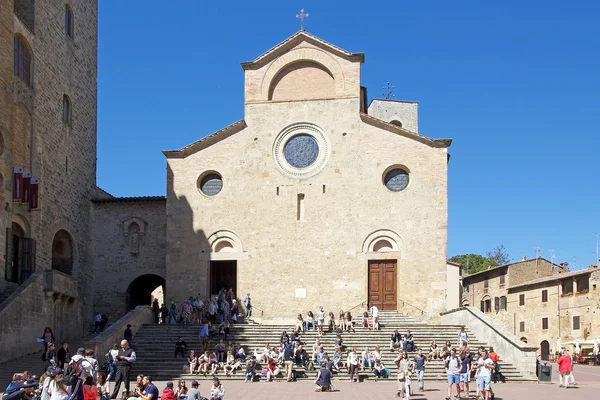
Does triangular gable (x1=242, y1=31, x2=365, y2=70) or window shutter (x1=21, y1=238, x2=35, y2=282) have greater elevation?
triangular gable (x1=242, y1=31, x2=365, y2=70)

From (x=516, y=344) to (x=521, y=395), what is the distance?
4.69 m

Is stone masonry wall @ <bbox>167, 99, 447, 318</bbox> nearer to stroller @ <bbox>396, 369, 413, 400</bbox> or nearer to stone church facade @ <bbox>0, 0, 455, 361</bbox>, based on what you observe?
stone church facade @ <bbox>0, 0, 455, 361</bbox>

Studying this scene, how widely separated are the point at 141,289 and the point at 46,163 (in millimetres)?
9932

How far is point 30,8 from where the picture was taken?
31.0 metres

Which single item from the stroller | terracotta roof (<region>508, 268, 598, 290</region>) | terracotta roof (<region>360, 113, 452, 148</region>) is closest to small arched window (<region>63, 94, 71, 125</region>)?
terracotta roof (<region>360, 113, 452, 148</region>)

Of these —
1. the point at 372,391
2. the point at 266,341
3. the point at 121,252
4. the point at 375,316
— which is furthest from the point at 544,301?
the point at 372,391

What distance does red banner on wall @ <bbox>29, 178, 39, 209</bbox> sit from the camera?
29405 mm

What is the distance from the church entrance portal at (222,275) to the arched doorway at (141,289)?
12.1ft

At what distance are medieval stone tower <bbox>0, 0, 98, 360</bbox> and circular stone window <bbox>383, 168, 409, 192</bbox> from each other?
13901mm

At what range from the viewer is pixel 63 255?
113 feet

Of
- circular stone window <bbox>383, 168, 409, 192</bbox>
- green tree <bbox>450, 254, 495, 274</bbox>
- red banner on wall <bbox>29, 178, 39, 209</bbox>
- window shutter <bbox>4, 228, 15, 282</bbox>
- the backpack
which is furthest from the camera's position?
green tree <bbox>450, 254, 495, 274</bbox>

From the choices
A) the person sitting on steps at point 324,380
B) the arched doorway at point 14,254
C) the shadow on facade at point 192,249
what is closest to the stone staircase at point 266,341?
the person sitting on steps at point 324,380

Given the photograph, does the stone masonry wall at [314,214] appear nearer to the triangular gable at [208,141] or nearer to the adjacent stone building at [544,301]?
the triangular gable at [208,141]

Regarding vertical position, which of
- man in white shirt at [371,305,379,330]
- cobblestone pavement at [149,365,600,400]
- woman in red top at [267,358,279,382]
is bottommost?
cobblestone pavement at [149,365,600,400]
